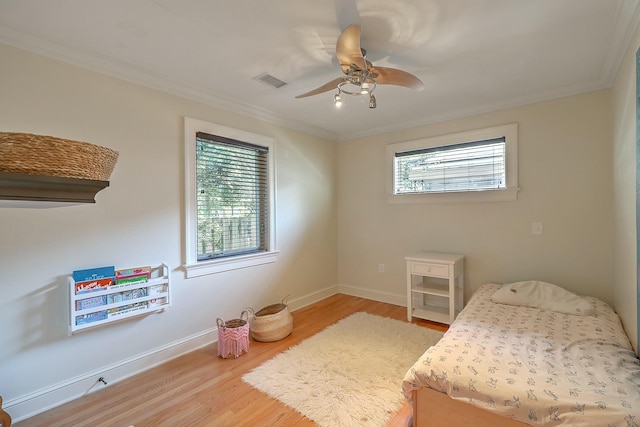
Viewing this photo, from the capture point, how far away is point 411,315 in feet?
10.7

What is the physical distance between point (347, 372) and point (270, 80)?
2473 mm

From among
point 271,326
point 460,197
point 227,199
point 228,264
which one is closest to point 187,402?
point 271,326

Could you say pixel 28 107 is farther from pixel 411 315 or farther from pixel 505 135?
pixel 505 135

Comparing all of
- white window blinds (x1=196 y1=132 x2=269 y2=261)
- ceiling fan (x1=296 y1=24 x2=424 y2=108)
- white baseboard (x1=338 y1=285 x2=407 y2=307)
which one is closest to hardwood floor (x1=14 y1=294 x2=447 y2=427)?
white window blinds (x1=196 y1=132 x2=269 y2=261)

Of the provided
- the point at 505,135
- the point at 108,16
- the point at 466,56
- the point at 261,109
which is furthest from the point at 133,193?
the point at 505,135

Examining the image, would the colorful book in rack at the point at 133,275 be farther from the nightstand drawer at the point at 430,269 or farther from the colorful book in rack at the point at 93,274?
the nightstand drawer at the point at 430,269

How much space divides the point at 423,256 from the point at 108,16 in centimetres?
330

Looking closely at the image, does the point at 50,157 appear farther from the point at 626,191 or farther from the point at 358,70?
the point at 626,191

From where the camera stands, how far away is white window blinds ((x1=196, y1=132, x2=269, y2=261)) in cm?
278

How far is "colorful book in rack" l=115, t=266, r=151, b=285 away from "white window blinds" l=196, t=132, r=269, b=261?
50cm

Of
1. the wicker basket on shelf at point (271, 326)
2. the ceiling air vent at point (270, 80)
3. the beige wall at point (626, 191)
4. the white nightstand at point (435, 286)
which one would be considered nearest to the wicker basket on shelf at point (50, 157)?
the ceiling air vent at point (270, 80)

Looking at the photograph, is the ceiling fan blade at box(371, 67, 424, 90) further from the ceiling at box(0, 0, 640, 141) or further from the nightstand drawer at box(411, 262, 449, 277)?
the nightstand drawer at box(411, 262, 449, 277)

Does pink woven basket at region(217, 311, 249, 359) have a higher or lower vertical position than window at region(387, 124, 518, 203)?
lower

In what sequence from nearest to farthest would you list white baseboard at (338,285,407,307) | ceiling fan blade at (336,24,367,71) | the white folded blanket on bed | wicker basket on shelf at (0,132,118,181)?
wicker basket on shelf at (0,132,118,181), ceiling fan blade at (336,24,367,71), the white folded blanket on bed, white baseboard at (338,285,407,307)
